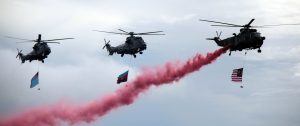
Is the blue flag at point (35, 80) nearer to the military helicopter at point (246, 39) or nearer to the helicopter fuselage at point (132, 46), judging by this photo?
the helicopter fuselage at point (132, 46)

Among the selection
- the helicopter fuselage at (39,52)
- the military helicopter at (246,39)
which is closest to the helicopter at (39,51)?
the helicopter fuselage at (39,52)

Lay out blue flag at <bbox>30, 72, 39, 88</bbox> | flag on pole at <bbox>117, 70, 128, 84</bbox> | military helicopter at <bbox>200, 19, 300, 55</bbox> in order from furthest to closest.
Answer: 1. blue flag at <bbox>30, 72, 39, 88</bbox>
2. flag on pole at <bbox>117, 70, 128, 84</bbox>
3. military helicopter at <bbox>200, 19, 300, 55</bbox>

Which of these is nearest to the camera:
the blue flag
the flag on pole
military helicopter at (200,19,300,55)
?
military helicopter at (200,19,300,55)

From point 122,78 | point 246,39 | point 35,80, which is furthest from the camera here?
point 35,80

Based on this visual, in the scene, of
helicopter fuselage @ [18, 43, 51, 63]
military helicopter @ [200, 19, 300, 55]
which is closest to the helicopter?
helicopter fuselage @ [18, 43, 51, 63]

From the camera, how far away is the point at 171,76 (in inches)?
3770

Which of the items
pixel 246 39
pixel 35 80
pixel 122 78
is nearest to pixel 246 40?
pixel 246 39

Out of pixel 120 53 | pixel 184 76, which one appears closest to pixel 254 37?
pixel 184 76

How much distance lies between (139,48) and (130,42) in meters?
2.33

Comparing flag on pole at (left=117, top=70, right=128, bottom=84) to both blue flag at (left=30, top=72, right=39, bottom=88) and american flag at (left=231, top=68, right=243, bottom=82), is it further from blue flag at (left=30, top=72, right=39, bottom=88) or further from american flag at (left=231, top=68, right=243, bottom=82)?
american flag at (left=231, top=68, right=243, bottom=82)

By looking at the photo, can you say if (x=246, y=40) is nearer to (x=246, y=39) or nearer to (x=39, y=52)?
(x=246, y=39)

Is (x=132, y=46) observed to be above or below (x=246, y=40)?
below

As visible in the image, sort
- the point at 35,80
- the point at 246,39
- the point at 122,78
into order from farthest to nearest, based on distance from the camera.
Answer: the point at 35,80 < the point at 122,78 < the point at 246,39

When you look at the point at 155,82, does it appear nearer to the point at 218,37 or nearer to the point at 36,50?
the point at 218,37
